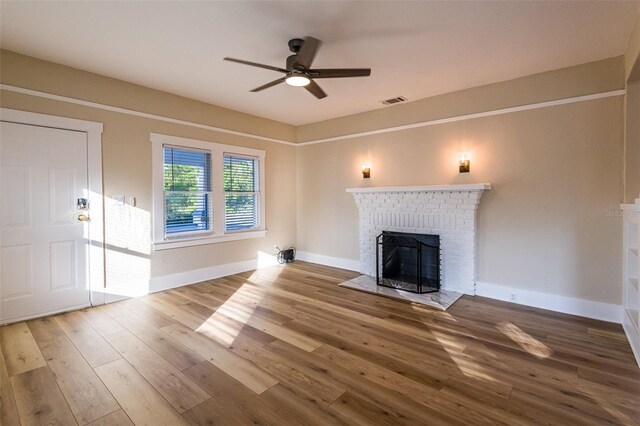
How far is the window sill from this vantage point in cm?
455

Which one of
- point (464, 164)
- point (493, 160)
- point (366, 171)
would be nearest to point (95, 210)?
point (366, 171)

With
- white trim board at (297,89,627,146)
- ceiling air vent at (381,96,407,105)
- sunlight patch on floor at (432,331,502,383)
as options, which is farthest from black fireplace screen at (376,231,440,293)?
ceiling air vent at (381,96,407,105)

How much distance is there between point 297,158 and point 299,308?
3.74m

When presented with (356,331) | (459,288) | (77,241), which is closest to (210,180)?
(77,241)

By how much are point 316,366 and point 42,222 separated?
11.6 feet

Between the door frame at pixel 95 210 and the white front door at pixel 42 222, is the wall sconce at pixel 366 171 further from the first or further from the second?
the white front door at pixel 42 222

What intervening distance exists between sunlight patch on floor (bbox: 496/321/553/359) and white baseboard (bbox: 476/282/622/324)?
0.84m

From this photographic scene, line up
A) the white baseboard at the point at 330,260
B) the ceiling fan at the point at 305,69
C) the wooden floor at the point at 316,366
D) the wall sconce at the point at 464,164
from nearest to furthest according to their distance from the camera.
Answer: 1. the wooden floor at the point at 316,366
2. the ceiling fan at the point at 305,69
3. the wall sconce at the point at 464,164
4. the white baseboard at the point at 330,260

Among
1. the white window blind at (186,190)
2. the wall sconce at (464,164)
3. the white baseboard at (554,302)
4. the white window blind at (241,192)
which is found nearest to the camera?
the white baseboard at (554,302)

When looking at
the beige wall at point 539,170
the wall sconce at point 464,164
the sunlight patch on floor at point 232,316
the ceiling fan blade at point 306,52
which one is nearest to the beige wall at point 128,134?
the sunlight patch on floor at point 232,316

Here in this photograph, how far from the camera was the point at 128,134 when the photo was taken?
4.19m

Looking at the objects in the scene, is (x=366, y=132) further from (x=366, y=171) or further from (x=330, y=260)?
(x=330, y=260)

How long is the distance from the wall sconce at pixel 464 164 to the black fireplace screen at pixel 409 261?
3.43 feet

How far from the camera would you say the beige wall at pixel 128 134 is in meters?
3.49
